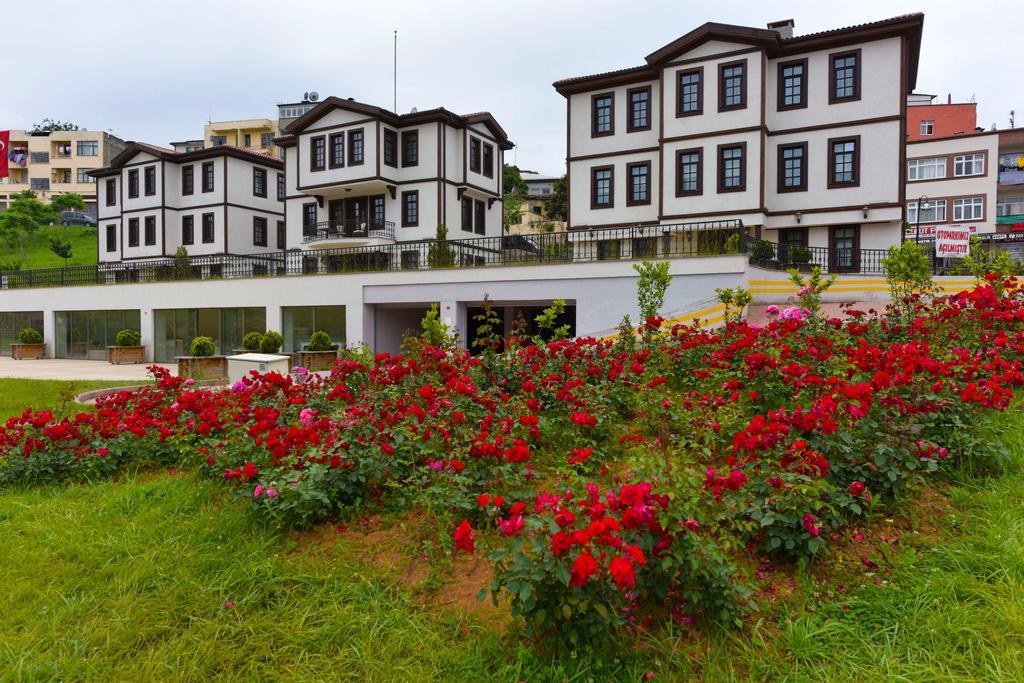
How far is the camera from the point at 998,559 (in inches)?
117

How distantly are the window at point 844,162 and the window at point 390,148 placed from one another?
18.9m

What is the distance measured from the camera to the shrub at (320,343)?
70.2ft

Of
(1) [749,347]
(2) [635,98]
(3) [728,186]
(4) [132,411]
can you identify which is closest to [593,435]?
(1) [749,347]

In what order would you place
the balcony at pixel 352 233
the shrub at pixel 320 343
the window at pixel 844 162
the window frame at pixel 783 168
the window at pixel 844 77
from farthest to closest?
the balcony at pixel 352 233
the window frame at pixel 783 168
the window at pixel 844 162
the window at pixel 844 77
the shrub at pixel 320 343

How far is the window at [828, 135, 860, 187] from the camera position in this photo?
22.3m

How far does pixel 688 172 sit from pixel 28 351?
96.7 feet

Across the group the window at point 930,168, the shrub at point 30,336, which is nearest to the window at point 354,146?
the shrub at point 30,336

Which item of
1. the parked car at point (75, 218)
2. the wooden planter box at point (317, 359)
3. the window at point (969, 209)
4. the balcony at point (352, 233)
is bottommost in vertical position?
the wooden planter box at point (317, 359)

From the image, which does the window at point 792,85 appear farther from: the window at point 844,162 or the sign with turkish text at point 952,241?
the sign with turkish text at point 952,241

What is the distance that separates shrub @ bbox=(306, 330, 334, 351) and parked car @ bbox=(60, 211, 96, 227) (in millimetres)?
68977

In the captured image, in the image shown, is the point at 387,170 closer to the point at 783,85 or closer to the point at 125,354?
the point at 125,354

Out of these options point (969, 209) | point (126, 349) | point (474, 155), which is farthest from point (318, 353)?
point (969, 209)

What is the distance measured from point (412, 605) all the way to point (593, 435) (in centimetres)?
217

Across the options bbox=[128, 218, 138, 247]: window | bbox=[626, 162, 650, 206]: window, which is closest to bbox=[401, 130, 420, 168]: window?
bbox=[626, 162, 650, 206]: window
